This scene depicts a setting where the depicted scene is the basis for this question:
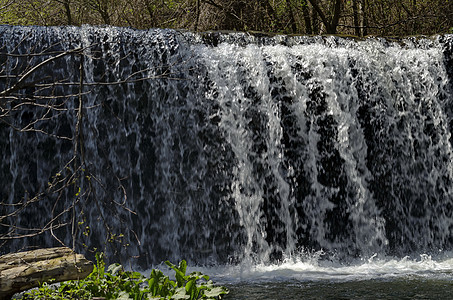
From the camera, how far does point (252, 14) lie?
12820 millimetres

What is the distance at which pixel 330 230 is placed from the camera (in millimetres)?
8539

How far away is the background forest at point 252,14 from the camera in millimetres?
12602

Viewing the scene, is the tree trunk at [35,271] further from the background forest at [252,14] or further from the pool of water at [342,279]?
the background forest at [252,14]

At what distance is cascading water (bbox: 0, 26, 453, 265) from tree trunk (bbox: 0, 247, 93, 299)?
399 centimetres

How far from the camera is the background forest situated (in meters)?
12.6

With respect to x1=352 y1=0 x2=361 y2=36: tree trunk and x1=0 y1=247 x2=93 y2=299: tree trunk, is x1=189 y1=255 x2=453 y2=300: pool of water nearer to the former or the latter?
x1=0 y1=247 x2=93 y2=299: tree trunk

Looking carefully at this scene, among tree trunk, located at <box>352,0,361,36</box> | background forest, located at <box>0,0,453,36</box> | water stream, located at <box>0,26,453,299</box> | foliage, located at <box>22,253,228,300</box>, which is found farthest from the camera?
tree trunk, located at <box>352,0,361,36</box>

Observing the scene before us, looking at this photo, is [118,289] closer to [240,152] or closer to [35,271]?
[35,271]

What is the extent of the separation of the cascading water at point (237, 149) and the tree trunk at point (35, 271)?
13.1 feet

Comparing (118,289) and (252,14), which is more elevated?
(252,14)

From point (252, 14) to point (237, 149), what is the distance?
499cm

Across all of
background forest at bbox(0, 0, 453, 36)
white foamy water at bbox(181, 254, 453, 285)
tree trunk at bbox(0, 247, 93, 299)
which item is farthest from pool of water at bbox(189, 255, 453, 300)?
background forest at bbox(0, 0, 453, 36)

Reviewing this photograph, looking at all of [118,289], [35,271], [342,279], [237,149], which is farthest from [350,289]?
[35,271]

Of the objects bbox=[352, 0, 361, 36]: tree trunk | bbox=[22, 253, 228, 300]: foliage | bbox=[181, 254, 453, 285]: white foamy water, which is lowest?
bbox=[181, 254, 453, 285]: white foamy water
